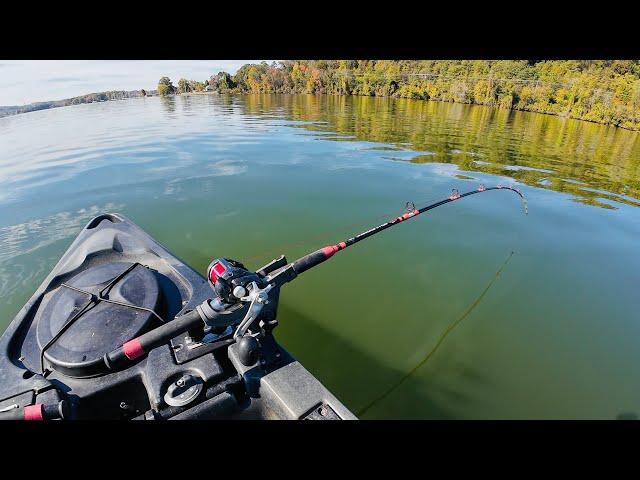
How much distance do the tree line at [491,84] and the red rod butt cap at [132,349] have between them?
16191 mm

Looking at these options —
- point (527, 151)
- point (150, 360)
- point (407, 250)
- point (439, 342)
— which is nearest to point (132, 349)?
point (150, 360)

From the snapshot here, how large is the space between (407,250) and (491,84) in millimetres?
55529

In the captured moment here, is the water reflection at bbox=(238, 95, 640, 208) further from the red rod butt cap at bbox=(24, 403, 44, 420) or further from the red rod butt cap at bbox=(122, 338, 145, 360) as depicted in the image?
the red rod butt cap at bbox=(24, 403, 44, 420)

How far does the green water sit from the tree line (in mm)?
7221

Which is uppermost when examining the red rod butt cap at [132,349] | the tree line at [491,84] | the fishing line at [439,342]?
the tree line at [491,84]

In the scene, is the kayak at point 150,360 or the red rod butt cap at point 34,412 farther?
the kayak at point 150,360

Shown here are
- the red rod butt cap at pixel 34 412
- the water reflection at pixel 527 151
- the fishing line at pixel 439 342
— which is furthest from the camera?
the water reflection at pixel 527 151

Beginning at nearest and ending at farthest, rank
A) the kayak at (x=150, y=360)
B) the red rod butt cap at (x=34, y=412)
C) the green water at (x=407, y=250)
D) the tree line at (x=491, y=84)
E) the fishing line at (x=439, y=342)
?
the red rod butt cap at (x=34, y=412) → the kayak at (x=150, y=360) → the fishing line at (x=439, y=342) → the green water at (x=407, y=250) → the tree line at (x=491, y=84)

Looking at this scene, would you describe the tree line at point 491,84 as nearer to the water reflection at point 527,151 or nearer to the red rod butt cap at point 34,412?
the water reflection at point 527,151

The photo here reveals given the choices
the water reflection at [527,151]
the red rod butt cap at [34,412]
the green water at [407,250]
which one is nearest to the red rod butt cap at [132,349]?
the red rod butt cap at [34,412]

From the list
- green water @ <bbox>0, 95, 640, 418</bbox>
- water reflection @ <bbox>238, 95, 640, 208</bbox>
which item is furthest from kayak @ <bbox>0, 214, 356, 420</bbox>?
water reflection @ <bbox>238, 95, 640, 208</bbox>

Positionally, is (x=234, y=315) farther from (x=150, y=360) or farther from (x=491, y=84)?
(x=491, y=84)

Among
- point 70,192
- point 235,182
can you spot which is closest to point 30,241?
point 70,192

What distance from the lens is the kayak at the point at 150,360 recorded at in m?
2.38
